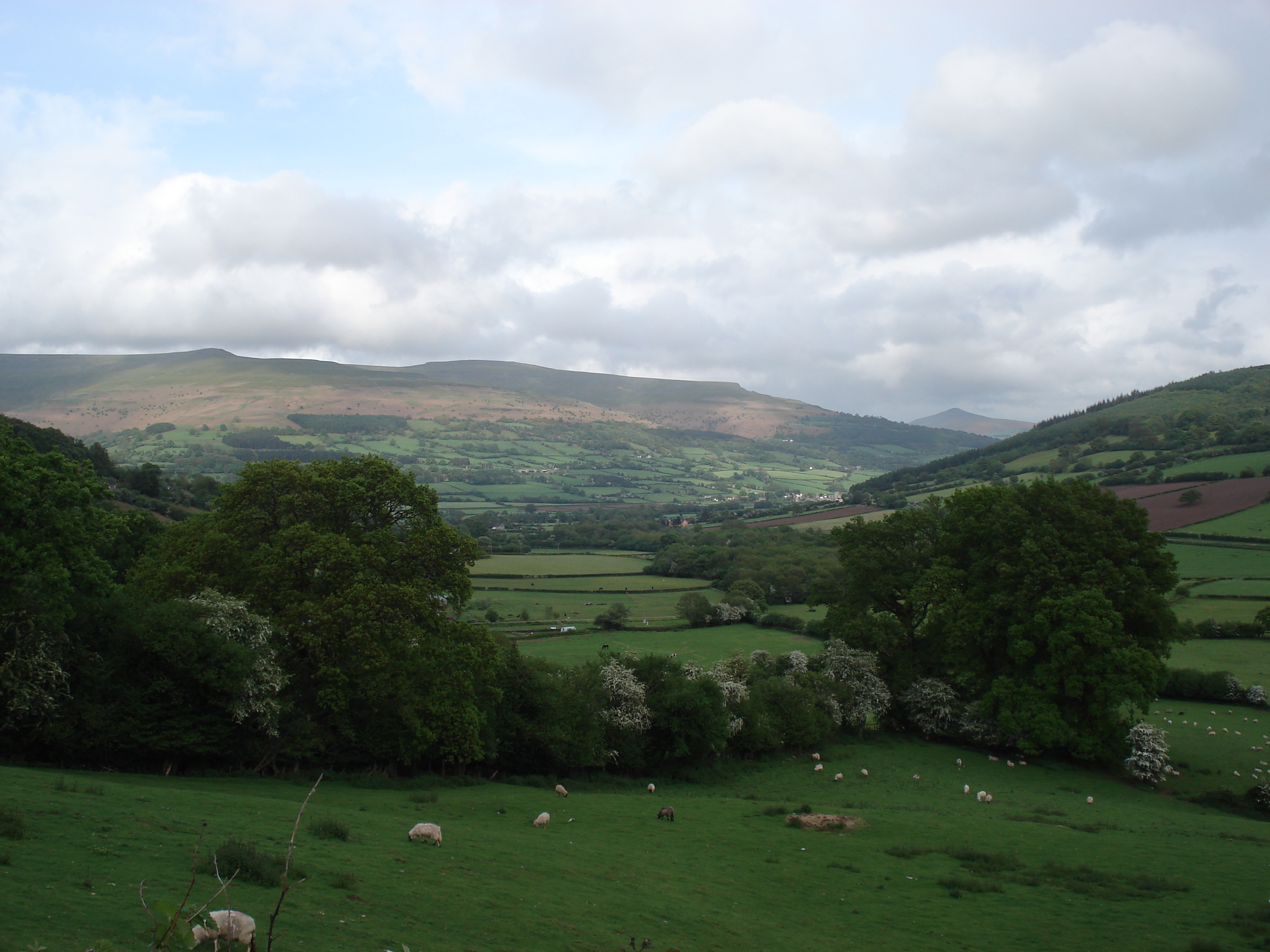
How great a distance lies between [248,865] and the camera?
1419 centimetres

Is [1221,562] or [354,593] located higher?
[354,593]

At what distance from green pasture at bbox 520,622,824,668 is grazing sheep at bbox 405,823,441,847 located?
35.2m

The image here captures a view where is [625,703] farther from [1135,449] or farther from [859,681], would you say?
[1135,449]

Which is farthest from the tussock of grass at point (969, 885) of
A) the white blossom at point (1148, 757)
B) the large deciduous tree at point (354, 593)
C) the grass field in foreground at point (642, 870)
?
the white blossom at point (1148, 757)

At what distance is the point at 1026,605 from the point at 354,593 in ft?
99.1

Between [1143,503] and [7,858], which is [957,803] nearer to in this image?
[7,858]

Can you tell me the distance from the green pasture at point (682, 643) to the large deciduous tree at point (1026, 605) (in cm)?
1427

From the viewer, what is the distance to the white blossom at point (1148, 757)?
1342 inches

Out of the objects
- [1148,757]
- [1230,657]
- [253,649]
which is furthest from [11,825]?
[1230,657]

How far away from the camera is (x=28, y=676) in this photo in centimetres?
2278

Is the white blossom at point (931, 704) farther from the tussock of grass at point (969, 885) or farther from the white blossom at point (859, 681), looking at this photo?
the tussock of grass at point (969, 885)

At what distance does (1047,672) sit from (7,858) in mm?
37433

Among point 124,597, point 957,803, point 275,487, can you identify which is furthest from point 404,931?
point 957,803

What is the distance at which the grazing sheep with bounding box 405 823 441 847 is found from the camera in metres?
19.8
